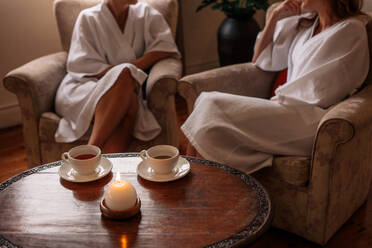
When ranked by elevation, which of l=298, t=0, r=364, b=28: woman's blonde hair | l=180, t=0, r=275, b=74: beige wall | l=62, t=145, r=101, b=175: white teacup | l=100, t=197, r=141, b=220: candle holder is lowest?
l=180, t=0, r=275, b=74: beige wall

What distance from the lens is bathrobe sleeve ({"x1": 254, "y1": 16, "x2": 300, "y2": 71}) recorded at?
223cm

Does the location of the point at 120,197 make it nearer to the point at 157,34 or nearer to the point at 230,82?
the point at 230,82

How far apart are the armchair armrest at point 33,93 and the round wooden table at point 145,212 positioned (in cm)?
84

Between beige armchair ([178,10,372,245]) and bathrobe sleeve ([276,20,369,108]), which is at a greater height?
bathrobe sleeve ([276,20,369,108])

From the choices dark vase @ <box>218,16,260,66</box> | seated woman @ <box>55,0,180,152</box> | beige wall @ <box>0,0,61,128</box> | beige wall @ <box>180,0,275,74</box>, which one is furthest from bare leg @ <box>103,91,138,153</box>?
beige wall @ <box>180,0,275,74</box>

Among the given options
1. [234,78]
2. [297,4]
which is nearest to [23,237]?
[234,78]

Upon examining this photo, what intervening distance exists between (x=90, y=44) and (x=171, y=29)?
53cm

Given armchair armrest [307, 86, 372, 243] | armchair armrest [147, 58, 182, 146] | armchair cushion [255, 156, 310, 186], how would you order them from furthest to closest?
armchair armrest [147, 58, 182, 146], armchair cushion [255, 156, 310, 186], armchair armrest [307, 86, 372, 243]

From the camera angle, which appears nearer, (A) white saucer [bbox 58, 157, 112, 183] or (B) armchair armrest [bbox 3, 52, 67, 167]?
(A) white saucer [bbox 58, 157, 112, 183]

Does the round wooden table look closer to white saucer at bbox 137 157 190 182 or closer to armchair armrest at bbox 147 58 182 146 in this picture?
white saucer at bbox 137 157 190 182

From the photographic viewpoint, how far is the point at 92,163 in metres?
1.44

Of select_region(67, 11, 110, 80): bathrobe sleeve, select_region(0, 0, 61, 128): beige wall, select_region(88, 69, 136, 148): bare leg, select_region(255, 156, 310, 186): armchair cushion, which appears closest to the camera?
select_region(255, 156, 310, 186): armchair cushion

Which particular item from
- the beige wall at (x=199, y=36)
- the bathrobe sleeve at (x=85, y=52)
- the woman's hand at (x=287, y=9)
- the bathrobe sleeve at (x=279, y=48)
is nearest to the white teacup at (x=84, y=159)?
the bathrobe sleeve at (x=85, y=52)

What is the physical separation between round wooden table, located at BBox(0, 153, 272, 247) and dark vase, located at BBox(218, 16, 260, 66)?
224cm
